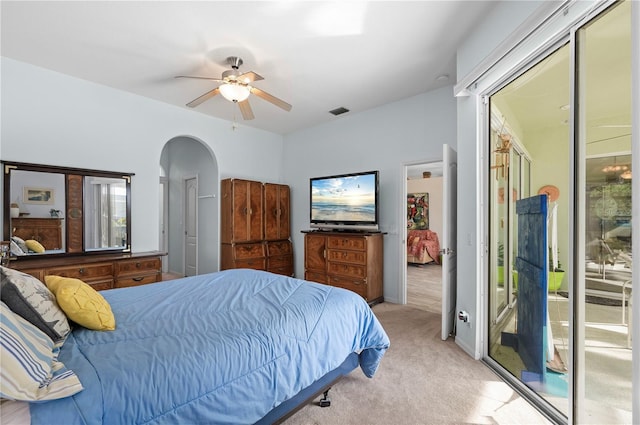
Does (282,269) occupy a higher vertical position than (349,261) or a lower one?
lower

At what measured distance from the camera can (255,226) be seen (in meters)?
4.86

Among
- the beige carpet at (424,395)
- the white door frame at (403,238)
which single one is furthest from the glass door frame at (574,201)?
the white door frame at (403,238)

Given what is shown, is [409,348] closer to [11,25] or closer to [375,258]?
[375,258]

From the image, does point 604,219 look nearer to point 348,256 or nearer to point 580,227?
point 580,227

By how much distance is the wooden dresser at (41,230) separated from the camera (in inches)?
118

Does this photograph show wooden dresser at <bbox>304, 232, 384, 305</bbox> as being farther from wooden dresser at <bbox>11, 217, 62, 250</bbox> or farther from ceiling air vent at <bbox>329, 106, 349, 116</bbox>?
wooden dresser at <bbox>11, 217, 62, 250</bbox>

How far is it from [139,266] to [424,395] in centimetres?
326

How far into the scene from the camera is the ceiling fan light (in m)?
2.70

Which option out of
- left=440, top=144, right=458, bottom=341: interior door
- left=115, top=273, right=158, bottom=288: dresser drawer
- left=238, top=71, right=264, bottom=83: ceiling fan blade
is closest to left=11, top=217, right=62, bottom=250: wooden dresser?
left=115, top=273, right=158, bottom=288: dresser drawer

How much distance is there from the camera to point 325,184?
465 cm

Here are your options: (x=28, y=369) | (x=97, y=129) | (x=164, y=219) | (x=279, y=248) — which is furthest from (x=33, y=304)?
(x=164, y=219)

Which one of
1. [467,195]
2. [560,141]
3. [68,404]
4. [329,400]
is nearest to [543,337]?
[467,195]

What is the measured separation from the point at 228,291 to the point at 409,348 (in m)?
1.79

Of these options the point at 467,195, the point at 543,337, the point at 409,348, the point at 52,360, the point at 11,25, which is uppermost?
the point at 11,25
